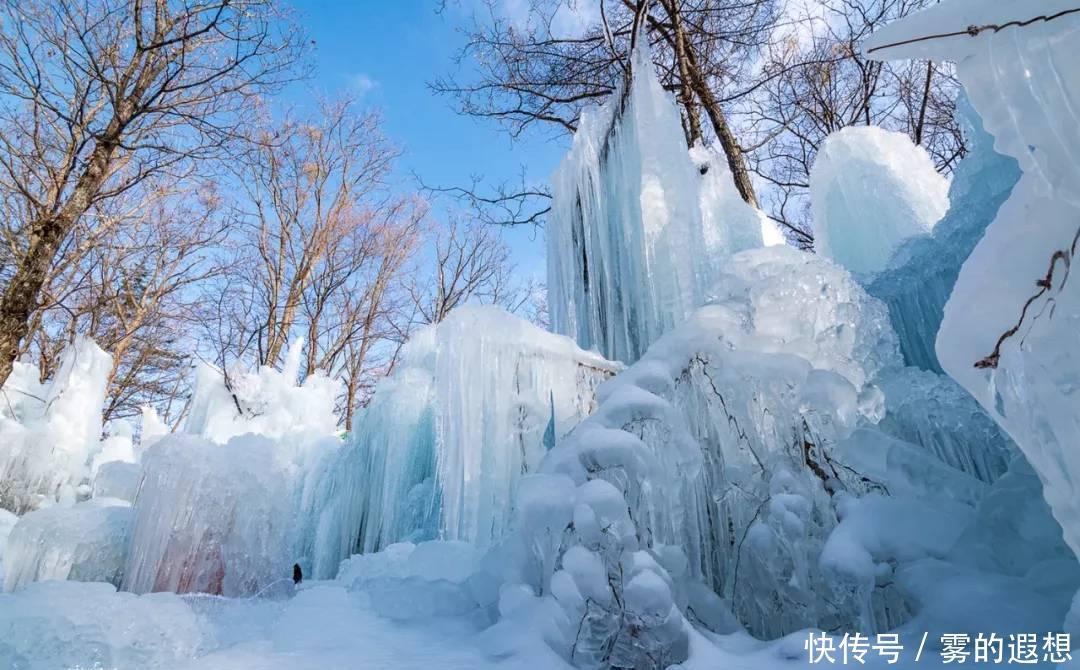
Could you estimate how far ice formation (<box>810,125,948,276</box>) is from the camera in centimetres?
543

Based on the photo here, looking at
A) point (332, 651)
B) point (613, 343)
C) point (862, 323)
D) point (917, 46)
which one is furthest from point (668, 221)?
point (332, 651)

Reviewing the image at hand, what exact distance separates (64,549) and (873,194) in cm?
866

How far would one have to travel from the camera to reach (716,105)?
743cm

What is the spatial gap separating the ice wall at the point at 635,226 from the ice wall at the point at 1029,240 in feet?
10.2

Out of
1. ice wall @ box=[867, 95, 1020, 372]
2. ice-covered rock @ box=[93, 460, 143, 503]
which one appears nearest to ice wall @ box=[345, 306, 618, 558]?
ice wall @ box=[867, 95, 1020, 372]

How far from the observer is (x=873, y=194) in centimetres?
554

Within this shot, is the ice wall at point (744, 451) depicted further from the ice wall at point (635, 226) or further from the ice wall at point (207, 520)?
the ice wall at point (207, 520)

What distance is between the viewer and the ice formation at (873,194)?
17.8 ft

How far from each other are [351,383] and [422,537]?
9.18 m

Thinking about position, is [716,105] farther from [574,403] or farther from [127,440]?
[127,440]

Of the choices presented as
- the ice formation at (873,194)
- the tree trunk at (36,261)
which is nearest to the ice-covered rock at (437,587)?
the tree trunk at (36,261)

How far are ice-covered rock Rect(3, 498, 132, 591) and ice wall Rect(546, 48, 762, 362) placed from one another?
487 centimetres

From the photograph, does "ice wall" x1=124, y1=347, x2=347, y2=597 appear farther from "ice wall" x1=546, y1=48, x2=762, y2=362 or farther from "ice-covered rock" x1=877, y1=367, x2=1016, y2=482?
"ice-covered rock" x1=877, y1=367, x2=1016, y2=482

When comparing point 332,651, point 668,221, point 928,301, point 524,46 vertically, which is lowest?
point 332,651
